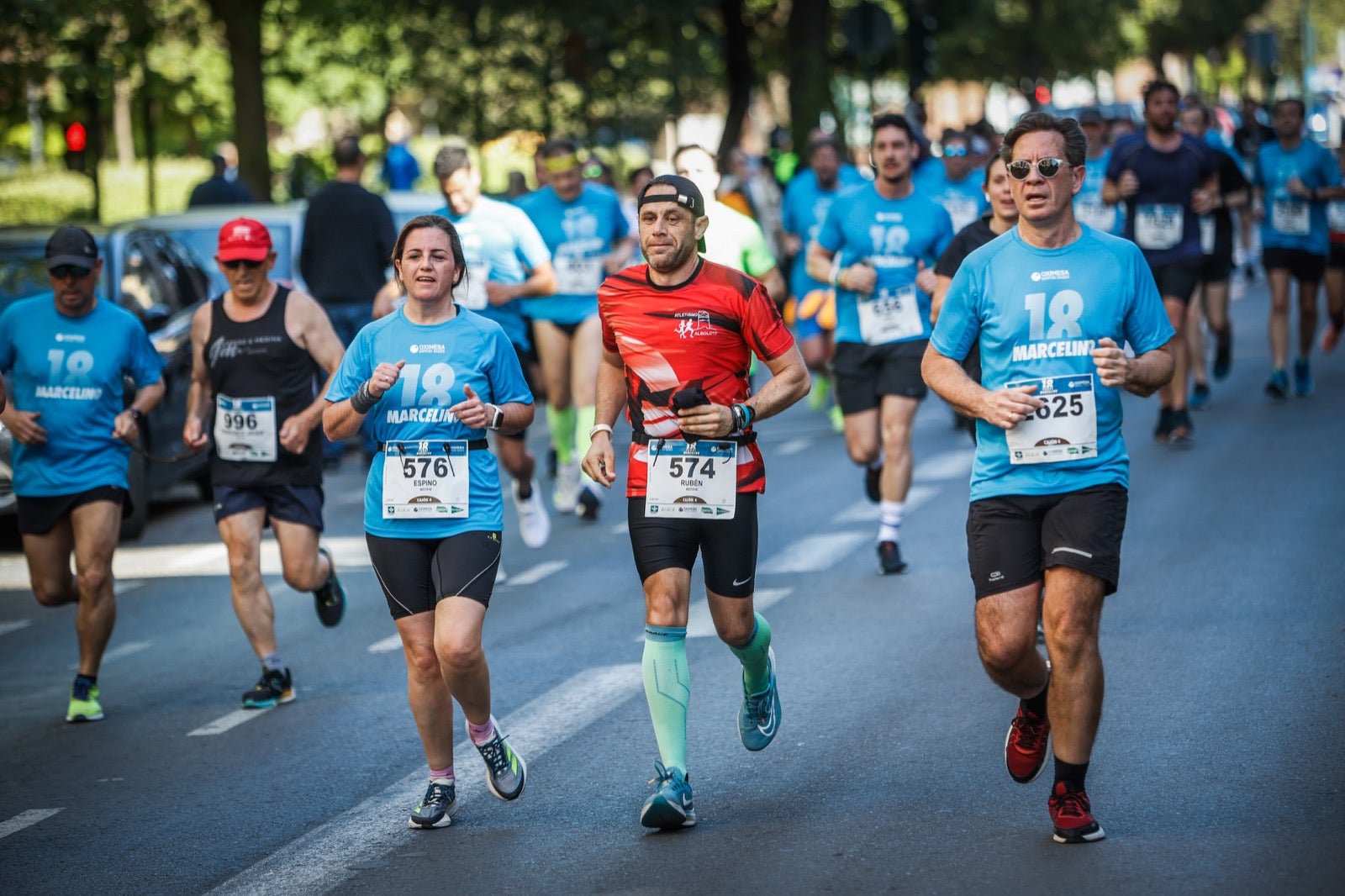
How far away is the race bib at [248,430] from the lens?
8.11 m

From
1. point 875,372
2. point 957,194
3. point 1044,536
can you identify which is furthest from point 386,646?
point 957,194

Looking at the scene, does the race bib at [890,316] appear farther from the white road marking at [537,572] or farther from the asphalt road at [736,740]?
the white road marking at [537,572]

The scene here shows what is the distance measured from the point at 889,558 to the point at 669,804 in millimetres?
4302

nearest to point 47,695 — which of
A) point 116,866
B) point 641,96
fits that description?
point 116,866

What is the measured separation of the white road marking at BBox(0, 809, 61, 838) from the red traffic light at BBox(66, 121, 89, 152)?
18.4 metres

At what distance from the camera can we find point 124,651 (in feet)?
30.9

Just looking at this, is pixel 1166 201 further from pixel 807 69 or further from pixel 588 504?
pixel 807 69

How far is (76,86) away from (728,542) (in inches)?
610

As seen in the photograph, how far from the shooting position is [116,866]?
5941mm

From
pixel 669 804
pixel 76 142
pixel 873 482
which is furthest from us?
pixel 76 142

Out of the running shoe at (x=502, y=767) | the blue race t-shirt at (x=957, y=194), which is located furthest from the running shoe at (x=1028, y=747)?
the blue race t-shirt at (x=957, y=194)

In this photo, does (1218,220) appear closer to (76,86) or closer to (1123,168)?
(1123,168)

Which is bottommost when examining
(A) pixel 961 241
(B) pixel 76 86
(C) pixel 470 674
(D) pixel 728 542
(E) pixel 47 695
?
(E) pixel 47 695

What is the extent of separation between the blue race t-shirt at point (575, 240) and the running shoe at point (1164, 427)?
12.8 ft
